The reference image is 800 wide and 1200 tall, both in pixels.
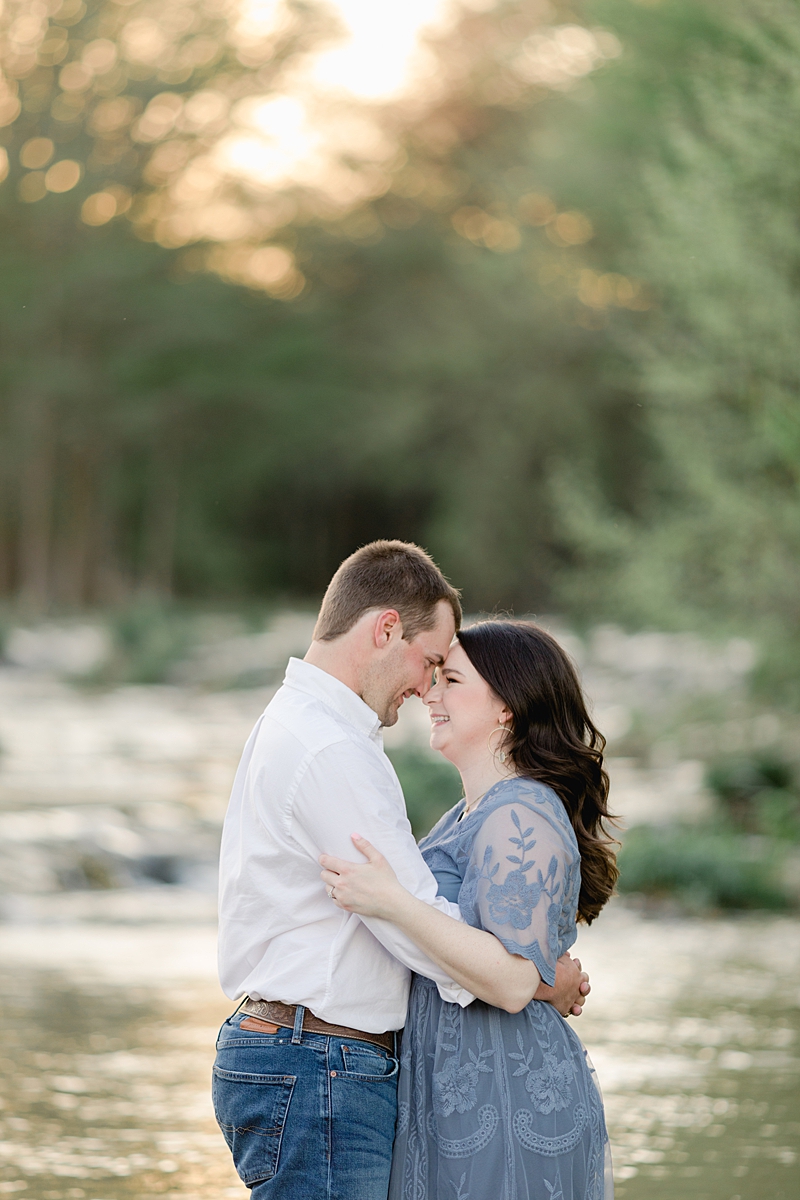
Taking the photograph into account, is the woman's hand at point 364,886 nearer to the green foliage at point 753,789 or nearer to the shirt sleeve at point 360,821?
the shirt sleeve at point 360,821

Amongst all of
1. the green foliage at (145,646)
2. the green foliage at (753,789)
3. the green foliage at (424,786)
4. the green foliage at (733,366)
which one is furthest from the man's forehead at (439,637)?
the green foliage at (145,646)

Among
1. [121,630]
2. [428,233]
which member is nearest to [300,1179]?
[121,630]

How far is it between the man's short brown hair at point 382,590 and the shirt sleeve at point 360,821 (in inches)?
11.5

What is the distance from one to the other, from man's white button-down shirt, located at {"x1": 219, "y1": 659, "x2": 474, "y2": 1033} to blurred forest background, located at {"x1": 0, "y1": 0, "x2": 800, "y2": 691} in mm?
19212

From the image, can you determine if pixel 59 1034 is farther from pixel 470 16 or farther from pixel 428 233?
pixel 470 16

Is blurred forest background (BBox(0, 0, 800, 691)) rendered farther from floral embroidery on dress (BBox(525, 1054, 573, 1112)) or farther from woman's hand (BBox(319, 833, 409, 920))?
woman's hand (BBox(319, 833, 409, 920))

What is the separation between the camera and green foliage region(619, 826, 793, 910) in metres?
10.4

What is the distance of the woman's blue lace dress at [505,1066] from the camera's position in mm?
2670

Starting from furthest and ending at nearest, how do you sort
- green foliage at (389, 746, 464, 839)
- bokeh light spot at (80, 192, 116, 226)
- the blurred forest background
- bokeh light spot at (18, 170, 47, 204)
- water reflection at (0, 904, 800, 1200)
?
bokeh light spot at (80, 192, 116, 226)
bokeh light spot at (18, 170, 47, 204)
the blurred forest background
green foliage at (389, 746, 464, 839)
water reflection at (0, 904, 800, 1200)

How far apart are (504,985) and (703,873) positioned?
327 inches

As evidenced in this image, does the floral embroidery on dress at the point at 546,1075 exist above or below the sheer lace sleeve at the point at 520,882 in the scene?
below

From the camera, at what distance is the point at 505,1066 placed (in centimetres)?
271

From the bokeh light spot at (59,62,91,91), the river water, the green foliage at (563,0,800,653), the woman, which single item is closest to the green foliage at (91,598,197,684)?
the river water

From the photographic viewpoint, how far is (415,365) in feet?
131
